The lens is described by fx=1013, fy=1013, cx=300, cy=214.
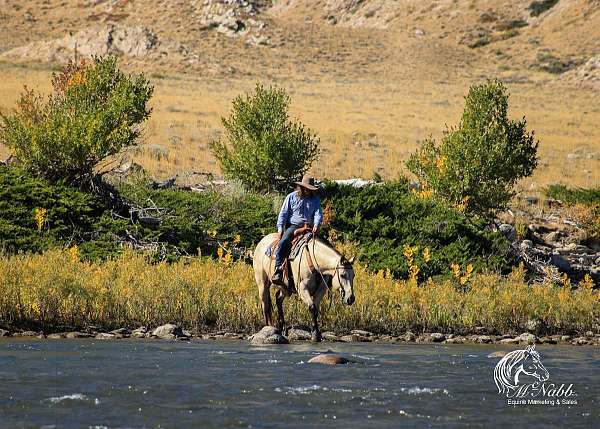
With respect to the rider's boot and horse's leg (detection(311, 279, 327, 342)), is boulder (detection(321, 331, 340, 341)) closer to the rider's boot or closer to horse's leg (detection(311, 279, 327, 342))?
horse's leg (detection(311, 279, 327, 342))

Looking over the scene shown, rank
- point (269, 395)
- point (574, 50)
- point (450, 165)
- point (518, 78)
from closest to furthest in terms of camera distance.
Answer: point (269, 395) < point (450, 165) < point (518, 78) < point (574, 50)

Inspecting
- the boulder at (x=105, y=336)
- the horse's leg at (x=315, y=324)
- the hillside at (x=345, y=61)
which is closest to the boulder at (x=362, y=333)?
the horse's leg at (x=315, y=324)

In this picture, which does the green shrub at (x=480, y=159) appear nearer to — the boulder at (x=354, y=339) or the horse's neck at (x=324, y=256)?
the boulder at (x=354, y=339)

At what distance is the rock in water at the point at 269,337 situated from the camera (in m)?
17.6

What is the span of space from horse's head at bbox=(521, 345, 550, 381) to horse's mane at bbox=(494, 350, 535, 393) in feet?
Result: 0.24

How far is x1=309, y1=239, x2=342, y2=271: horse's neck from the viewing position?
17.9m

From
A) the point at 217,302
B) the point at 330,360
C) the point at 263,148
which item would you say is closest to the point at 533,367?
the point at 330,360

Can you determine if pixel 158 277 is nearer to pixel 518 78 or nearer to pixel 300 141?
pixel 300 141

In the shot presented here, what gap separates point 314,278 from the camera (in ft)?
59.8

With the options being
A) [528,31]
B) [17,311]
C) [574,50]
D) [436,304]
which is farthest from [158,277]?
[528,31]

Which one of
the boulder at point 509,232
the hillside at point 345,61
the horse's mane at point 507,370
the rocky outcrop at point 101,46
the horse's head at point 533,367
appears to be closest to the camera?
the horse's mane at point 507,370

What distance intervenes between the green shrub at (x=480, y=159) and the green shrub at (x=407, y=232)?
2.62 metres

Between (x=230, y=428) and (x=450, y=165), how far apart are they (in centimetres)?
2542

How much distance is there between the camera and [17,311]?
18.5 metres
